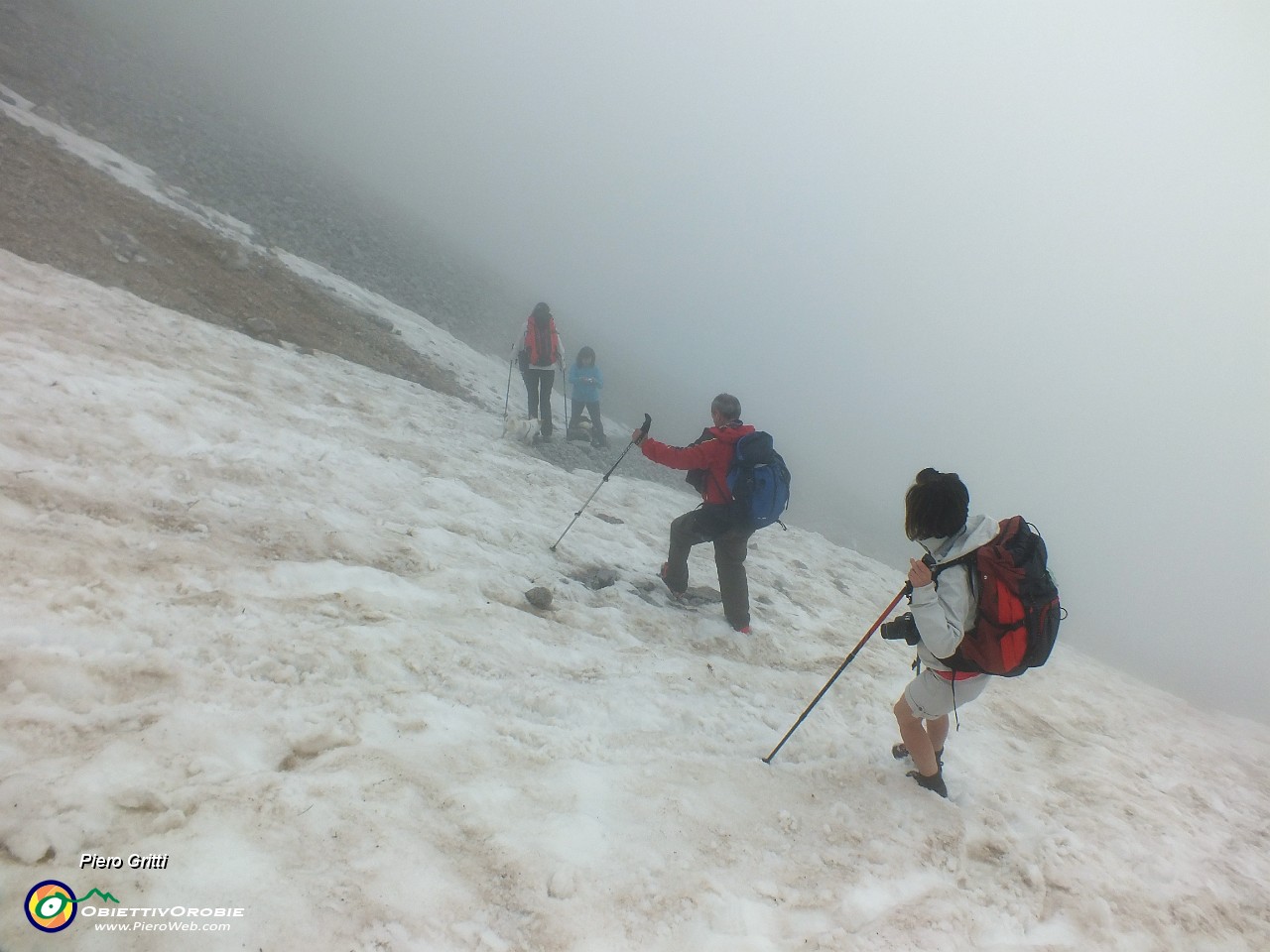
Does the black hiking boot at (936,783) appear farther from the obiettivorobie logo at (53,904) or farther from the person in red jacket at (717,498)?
the obiettivorobie logo at (53,904)

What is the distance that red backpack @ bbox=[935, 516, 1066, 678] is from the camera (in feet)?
12.7

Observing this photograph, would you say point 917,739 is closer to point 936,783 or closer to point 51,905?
point 936,783

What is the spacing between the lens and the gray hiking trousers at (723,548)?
745 cm

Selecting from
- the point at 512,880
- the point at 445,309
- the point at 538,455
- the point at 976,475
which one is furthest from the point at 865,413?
the point at 512,880

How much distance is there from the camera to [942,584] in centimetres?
397

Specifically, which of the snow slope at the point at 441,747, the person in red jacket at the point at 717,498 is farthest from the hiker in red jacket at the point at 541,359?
the person in red jacket at the point at 717,498

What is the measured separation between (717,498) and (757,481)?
2.00 feet

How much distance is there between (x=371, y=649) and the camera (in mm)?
4805

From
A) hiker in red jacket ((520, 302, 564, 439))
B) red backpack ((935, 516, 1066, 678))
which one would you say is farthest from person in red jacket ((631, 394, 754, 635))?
hiker in red jacket ((520, 302, 564, 439))

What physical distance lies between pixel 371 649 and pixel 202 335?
813 cm

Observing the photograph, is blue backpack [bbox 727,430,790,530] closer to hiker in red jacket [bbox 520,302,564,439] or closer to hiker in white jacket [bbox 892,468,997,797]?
hiker in white jacket [bbox 892,468,997,797]

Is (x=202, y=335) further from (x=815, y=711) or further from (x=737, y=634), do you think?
(x=815, y=711)

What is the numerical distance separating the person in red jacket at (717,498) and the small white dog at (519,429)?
6792 mm

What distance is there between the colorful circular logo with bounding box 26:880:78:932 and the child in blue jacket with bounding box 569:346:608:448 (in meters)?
14.8
